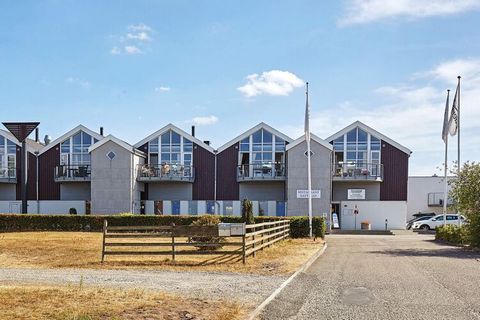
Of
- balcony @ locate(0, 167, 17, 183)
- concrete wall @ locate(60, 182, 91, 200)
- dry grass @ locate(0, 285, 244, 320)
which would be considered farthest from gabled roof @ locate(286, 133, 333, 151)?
dry grass @ locate(0, 285, 244, 320)

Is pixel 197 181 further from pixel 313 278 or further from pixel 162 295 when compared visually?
pixel 162 295

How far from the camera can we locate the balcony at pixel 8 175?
47938 mm

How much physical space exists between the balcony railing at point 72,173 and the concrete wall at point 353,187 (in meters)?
20.9

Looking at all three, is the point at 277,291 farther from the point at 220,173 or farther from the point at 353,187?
the point at 353,187

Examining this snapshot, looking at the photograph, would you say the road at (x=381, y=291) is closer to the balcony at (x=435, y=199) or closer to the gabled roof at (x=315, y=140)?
the gabled roof at (x=315, y=140)

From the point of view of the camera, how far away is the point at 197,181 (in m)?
47.0

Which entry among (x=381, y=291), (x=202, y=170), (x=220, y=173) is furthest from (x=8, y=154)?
(x=381, y=291)

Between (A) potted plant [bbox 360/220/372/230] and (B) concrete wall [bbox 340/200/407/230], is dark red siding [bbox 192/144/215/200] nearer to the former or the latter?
(B) concrete wall [bbox 340/200/407/230]

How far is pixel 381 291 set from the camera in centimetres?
1096

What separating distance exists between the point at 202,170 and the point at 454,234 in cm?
2380

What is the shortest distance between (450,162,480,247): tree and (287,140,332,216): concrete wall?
17288 mm

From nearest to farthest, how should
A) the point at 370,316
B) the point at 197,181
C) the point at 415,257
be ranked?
the point at 370,316 → the point at 415,257 → the point at 197,181

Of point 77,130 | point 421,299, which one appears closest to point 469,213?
point 421,299

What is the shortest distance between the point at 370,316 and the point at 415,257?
1150 centimetres
